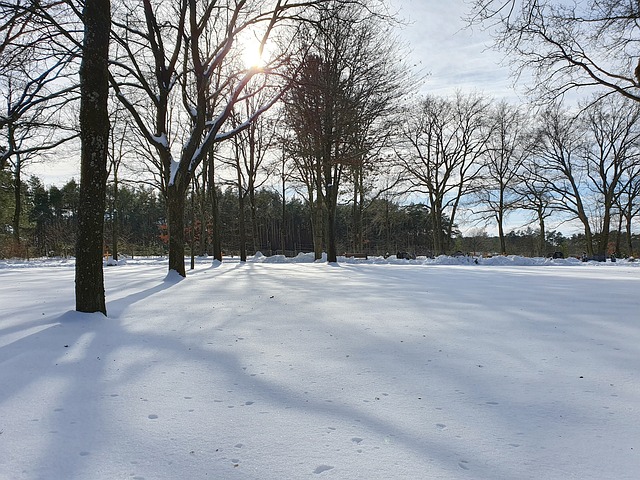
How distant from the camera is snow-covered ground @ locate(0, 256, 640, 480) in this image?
1.57 meters

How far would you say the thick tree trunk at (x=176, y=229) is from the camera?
8766mm

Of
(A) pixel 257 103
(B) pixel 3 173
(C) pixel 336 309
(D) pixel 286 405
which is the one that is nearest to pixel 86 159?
(C) pixel 336 309

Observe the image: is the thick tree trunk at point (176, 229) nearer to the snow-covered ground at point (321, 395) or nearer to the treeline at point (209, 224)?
the snow-covered ground at point (321, 395)

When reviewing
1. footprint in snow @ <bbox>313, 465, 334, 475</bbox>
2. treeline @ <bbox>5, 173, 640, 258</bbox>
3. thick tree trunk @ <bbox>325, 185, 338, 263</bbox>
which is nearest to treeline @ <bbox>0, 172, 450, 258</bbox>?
treeline @ <bbox>5, 173, 640, 258</bbox>

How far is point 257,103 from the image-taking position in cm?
2064

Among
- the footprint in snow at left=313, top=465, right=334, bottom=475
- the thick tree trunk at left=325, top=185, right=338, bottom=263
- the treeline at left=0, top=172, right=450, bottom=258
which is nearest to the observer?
the footprint in snow at left=313, top=465, right=334, bottom=475

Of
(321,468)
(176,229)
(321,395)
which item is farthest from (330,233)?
(321,468)

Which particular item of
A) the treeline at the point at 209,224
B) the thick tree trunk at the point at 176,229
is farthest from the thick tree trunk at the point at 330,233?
the treeline at the point at 209,224

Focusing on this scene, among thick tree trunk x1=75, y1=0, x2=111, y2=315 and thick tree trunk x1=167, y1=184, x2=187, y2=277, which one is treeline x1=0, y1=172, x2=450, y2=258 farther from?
thick tree trunk x1=75, y1=0, x2=111, y2=315

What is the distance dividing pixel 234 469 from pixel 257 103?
21172 millimetres

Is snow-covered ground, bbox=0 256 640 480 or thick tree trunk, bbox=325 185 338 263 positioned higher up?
thick tree trunk, bbox=325 185 338 263

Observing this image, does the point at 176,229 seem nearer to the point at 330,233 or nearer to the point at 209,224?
the point at 330,233

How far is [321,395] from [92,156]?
A: 383 centimetres

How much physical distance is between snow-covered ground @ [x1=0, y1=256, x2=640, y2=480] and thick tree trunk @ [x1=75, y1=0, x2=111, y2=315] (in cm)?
41
